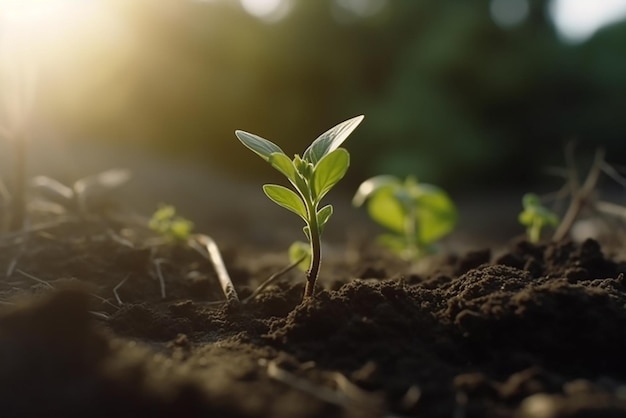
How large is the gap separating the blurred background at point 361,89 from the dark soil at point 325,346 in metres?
4.88

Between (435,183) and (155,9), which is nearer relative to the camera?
(155,9)

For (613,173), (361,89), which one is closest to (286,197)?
(613,173)

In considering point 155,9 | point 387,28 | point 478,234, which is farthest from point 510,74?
point 155,9

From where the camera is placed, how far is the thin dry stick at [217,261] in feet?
5.70

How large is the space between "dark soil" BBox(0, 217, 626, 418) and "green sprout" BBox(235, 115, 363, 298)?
167 mm

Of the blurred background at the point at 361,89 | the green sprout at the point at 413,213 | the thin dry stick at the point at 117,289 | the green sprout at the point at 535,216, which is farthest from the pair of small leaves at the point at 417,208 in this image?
the blurred background at the point at 361,89

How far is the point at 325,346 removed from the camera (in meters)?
1.32

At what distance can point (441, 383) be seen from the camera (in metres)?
1.17

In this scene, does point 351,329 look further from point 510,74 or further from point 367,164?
point 510,74

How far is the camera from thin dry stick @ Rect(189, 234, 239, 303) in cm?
174

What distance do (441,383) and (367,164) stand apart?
6.55m

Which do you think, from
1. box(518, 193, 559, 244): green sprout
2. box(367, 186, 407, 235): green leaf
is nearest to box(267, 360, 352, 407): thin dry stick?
box(518, 193, 559, 244): green sprout

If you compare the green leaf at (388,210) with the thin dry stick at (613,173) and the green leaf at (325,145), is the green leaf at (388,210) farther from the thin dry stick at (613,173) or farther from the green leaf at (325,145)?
the green leaf at (325,145)

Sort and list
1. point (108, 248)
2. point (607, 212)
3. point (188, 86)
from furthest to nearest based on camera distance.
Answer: point (188, 86)
point (607, 212)
point (108, 248)
